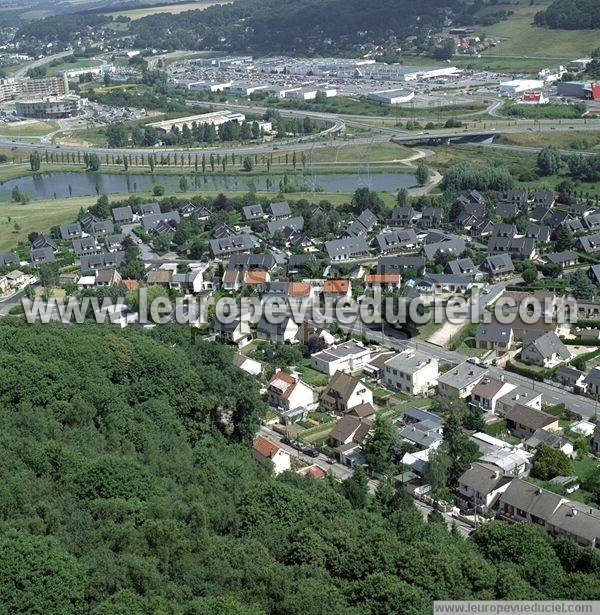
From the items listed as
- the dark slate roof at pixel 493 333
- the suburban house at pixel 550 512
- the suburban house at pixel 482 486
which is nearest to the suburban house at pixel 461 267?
the dark slate roof at pixel 493 333

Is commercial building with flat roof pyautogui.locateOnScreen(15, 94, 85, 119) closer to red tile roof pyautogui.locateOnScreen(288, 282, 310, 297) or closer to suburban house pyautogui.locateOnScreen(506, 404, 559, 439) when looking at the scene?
red tile roof pyautogui.locateOnScreen(288, 282, 310, 297)

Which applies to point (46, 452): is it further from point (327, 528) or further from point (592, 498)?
point (592, 498)

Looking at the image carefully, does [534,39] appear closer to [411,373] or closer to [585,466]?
[411,373]

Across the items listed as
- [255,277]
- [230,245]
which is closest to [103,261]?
[230,245]

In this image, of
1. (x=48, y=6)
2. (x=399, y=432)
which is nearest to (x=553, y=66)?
(x=399, y=432)

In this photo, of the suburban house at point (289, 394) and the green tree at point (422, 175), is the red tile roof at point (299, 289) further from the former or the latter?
the green tree at point (422, 175)

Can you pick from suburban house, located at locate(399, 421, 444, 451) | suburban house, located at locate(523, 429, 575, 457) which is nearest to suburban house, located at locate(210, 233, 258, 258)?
suburban house, located at locate(399, 421, 444, 451)
